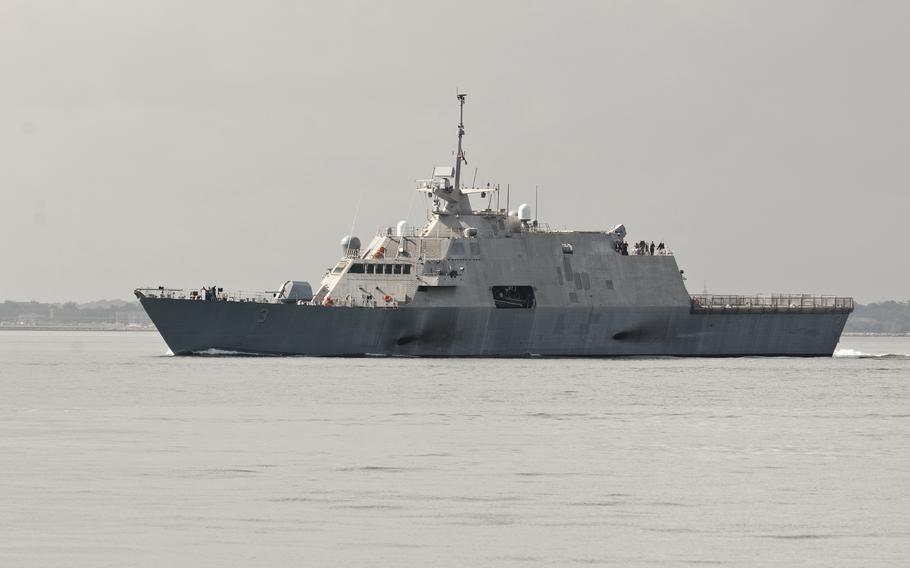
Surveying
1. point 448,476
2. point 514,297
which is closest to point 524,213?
point 514,297

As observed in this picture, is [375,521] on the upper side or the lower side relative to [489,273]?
lower

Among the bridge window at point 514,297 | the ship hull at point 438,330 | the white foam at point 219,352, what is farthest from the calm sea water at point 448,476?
the bridge window at point 514,297

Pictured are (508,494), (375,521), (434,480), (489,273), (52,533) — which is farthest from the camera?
(489,273)

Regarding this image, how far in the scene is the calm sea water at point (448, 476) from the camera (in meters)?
15.7

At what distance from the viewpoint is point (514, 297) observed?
58156 mm

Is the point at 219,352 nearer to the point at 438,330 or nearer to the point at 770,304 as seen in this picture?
the point at 438,330

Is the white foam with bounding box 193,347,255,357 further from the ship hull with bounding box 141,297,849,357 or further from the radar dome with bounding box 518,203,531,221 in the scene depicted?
the radar dome with bounding box 518,203,531,221

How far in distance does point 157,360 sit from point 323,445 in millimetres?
→ 38299

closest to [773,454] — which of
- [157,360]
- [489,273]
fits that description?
[489,273]

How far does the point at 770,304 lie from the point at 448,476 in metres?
47.9

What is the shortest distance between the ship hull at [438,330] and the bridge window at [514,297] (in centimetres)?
52

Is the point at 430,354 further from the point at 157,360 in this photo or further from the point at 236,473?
the point at 236,473

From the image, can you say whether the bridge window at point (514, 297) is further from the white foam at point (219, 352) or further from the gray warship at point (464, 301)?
the white foam at point (219, 352)

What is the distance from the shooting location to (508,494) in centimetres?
1973
